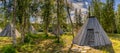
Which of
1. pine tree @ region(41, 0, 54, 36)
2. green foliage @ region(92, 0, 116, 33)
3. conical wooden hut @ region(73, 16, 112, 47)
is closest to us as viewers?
conical wooden hut @ region(73, 16, 112, 47)

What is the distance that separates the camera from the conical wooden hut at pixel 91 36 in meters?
22.1

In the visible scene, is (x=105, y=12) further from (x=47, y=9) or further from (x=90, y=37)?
(x=90, y=37)

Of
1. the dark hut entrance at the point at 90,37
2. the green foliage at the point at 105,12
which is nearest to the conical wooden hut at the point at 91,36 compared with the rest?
the dark hut entrance at the point at 90,37

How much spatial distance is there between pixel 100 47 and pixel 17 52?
925 cm

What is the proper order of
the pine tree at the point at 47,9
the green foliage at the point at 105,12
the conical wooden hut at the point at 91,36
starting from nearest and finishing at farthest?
the conical wooden hut at the point at 91,36 → the pine tree at the point at 47,9 → the green foliage at the point at 105,12

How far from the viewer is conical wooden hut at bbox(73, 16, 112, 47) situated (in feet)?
72.4

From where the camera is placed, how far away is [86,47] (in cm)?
2086

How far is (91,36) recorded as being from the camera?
22312 millimetres

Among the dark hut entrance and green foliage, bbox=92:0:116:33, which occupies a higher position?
green foliage, bbox=92:0:116:33

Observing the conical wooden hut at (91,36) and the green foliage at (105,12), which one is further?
the green foliage at (105,12)

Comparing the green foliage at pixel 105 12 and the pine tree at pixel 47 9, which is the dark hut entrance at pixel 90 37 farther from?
the green foliage at pixel 105 12

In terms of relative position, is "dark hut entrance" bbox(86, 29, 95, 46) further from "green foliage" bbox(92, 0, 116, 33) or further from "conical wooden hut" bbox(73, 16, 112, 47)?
"green foliage" bbox(92, 0, 116, 33)

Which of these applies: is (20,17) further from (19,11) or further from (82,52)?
(82,52)

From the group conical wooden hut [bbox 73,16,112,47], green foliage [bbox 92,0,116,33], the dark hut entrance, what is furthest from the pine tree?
green foliage [bbox 92,0,116,33]
